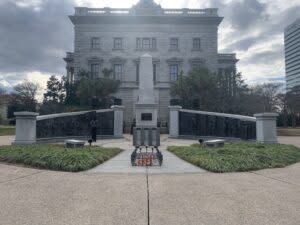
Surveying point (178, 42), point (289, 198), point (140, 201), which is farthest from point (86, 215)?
point (178, 42)

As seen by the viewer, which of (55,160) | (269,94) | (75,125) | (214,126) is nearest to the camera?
(55,160)

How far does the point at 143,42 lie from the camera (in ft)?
171

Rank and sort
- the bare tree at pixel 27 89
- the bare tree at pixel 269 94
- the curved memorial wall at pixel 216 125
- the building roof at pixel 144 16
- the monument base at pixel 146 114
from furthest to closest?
the bare tree at pixel 27 89 < the bare tree at pixel 269 94 < the building roof at pixel 144 16 < the monument base at pixel 146 114 < the curved memorial wall at pixel 216 125

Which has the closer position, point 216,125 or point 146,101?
point 216,125

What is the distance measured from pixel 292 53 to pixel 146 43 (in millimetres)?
78990

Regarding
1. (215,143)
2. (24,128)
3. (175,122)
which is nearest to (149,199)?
(215,143)

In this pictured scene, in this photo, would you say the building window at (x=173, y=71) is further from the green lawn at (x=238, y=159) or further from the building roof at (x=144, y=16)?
the green lawn at (x=238, y=159)

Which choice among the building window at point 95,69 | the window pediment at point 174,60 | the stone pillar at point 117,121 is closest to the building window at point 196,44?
the window pediment at point 174,60

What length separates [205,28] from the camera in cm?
5203

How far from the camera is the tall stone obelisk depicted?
2324 cm

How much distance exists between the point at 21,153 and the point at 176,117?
15447 millimetres

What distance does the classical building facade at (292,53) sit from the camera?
10500 centimetres

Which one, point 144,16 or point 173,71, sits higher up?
point 144,16

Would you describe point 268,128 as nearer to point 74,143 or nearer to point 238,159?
point 238,159
